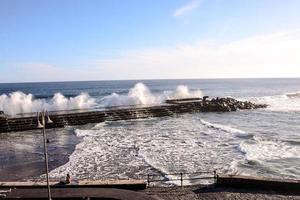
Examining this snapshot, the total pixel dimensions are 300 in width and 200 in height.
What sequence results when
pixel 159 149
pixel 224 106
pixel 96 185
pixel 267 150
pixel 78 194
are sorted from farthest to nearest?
pixel 224 106, pixel 159 149, pixel 267 150, pixel 96 185, pixel 78 194

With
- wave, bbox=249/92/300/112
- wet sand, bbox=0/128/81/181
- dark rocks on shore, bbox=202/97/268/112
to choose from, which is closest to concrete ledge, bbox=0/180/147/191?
wet sand, bbox=0/128/81/181

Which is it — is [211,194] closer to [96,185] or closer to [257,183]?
[257,183]

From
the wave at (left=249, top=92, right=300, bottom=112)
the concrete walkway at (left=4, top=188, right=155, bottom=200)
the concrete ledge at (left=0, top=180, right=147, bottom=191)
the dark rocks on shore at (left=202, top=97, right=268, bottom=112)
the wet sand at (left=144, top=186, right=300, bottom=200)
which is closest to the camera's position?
the concrete walkway at (left=4, top=188, right=155, bottom=200)

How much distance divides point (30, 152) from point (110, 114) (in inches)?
834

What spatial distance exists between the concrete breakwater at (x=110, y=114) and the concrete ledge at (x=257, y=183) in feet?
92.0

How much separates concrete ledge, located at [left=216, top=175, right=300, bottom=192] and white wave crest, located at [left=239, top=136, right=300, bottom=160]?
25.5 ft

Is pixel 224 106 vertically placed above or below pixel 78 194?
below

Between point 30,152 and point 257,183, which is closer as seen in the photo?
point 257,183

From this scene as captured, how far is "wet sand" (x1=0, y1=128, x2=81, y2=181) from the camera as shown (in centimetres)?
2203

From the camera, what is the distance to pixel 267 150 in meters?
26.7

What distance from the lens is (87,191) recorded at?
15.5 metres

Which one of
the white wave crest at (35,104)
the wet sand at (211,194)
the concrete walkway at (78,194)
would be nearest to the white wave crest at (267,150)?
the wet sand at (211,194)

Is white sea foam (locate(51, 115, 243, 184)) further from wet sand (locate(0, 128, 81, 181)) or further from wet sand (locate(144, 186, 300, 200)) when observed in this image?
wet sand (locate(144, 186, 300, 200))

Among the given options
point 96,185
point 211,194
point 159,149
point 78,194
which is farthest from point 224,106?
point 78,194
